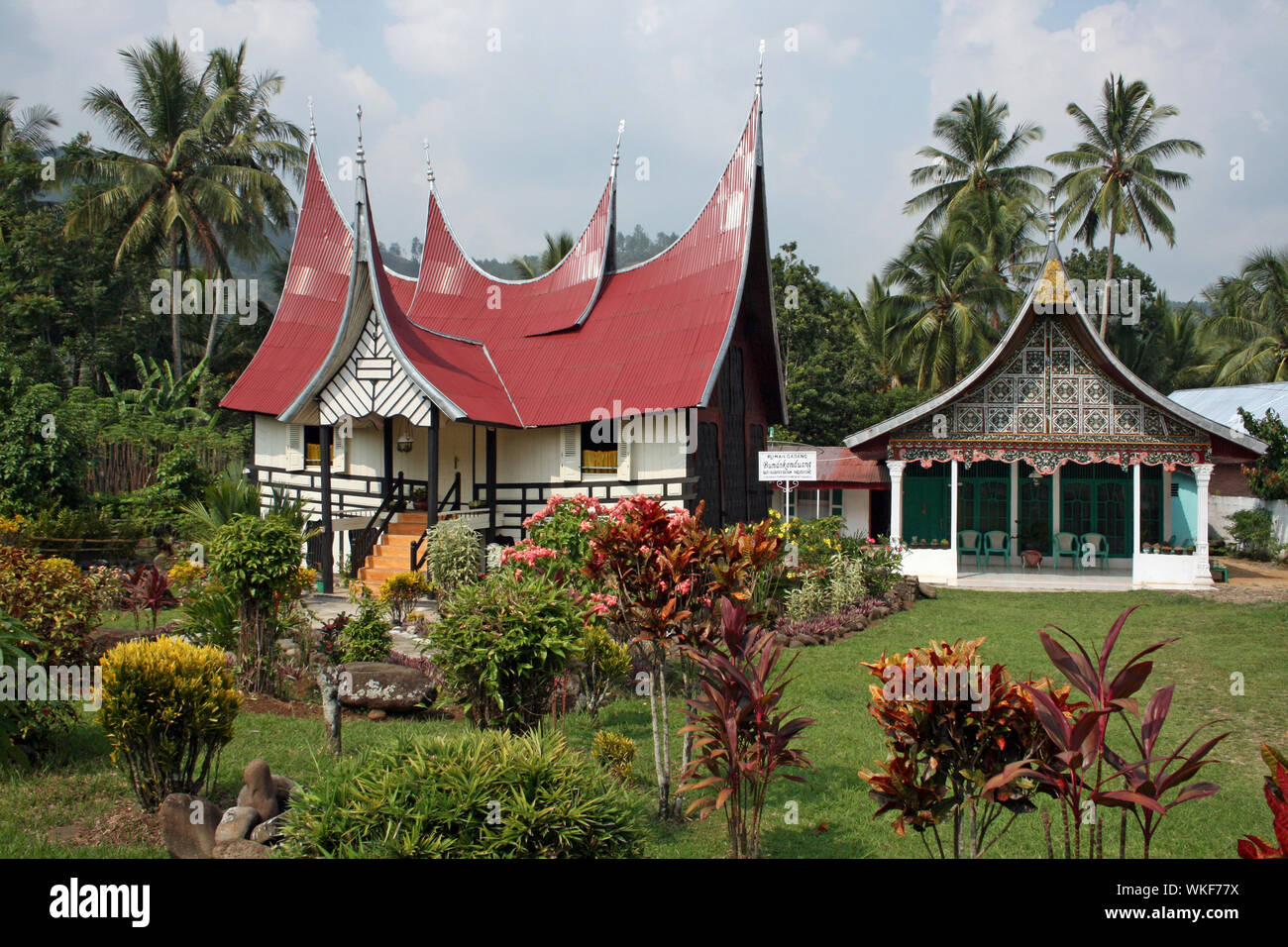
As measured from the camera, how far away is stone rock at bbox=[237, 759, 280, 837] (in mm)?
5031

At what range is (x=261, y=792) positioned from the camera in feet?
16.6

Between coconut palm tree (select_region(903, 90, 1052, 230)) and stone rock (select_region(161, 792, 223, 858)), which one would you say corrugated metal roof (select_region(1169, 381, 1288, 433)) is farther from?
stone rock (select_region(161, 792, 223, 858))

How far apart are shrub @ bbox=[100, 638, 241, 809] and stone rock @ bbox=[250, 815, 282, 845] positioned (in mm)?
912

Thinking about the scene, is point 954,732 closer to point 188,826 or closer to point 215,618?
point 188,826

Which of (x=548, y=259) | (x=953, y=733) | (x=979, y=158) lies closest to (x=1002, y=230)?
(x=979, y=158)

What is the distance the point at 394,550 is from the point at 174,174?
19823mm

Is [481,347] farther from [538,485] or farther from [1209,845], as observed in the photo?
[1209,845]

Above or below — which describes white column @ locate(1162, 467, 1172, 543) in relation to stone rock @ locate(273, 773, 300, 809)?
above

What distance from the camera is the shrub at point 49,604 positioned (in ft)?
20.5

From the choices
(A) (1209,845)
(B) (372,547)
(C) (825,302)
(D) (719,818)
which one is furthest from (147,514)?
(C) (825,302)

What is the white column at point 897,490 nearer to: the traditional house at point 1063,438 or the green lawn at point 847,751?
the traditional house at point 1063,438

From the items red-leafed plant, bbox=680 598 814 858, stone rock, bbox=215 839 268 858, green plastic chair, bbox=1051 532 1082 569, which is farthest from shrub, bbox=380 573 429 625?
green plastic chair, bbox=1051 532 1082 569

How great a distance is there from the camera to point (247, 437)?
24.4 meters

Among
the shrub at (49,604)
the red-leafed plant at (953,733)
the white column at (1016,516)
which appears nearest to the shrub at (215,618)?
the shrub at (49,604)
